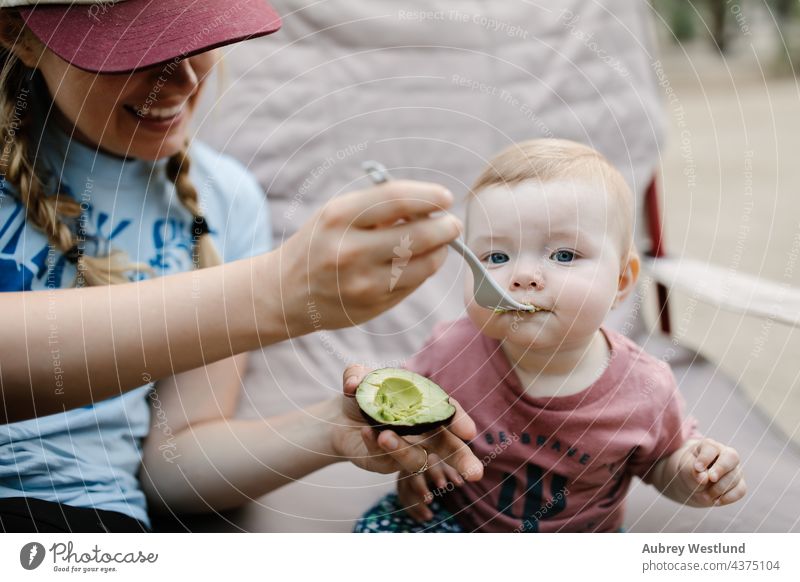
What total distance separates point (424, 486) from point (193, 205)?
36 centimetres

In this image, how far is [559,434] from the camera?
0.69 meters

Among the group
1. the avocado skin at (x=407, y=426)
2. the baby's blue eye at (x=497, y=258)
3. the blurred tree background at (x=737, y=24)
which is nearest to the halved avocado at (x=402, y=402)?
the avocado skin at (x=407, y=426)

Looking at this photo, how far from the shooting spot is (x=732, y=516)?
2.51 ft

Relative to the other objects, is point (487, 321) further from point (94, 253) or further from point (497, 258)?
point (94, 253)

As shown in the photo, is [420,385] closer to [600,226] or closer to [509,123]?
[600,226]

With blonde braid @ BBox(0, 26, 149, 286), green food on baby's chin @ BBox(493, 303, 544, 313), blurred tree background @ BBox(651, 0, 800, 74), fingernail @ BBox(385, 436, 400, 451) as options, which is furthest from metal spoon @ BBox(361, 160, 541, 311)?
blurred tree background @ BBox(651, 0, 800, 74)

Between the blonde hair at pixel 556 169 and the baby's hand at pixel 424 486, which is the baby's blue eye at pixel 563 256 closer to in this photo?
the blonde hair at pixel 556 169

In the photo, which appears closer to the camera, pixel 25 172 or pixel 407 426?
pixel 407 426

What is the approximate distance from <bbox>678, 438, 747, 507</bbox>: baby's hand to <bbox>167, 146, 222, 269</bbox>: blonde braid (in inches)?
18.1

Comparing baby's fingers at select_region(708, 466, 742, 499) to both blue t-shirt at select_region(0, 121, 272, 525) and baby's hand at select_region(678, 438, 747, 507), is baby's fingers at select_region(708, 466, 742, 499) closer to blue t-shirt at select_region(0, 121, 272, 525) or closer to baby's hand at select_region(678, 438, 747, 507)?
baby's hand at select_region(678, 438, 747, 507)

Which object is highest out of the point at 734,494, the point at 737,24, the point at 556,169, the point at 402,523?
the point at 556,169

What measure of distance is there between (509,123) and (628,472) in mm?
575

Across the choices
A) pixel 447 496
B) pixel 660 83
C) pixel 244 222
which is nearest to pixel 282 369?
pixel 244 222

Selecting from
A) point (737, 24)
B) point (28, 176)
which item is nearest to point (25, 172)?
point (28, 176)
